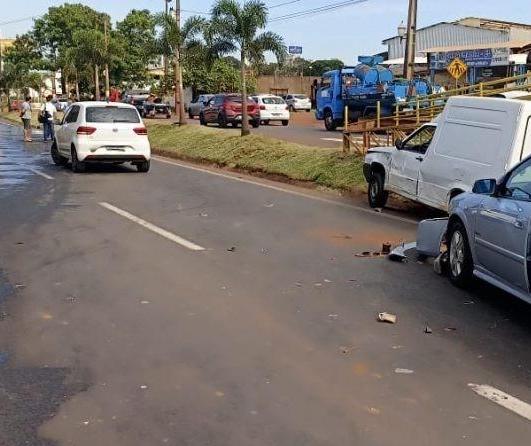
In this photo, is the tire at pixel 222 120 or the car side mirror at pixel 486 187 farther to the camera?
the tire at pixel 222 120

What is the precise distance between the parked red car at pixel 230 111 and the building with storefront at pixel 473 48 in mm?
13252

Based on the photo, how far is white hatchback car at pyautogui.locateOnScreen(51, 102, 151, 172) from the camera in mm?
17406

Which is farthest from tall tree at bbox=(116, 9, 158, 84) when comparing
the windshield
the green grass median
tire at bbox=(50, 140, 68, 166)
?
tire at bbox=(50, 140, 68, 166)

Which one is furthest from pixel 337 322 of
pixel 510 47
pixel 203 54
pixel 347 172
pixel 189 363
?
pixel 510 47

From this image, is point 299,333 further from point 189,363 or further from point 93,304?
point 93,304

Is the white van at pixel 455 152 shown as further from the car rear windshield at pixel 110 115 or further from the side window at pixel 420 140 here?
the car rear windshield at pixel 110 115

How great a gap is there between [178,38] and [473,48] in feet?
88.4

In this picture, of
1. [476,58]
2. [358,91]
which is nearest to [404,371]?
[358,91]

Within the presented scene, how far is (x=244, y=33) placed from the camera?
2356cm

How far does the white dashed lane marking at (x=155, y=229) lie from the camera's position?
356 inches

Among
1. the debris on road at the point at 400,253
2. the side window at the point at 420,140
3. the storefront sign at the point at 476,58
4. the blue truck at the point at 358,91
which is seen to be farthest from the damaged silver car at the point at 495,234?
the storefront sign at the point at 476,58

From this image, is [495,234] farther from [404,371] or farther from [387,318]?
[404,371]

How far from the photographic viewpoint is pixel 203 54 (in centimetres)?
2609

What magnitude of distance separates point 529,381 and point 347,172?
11012 mm
